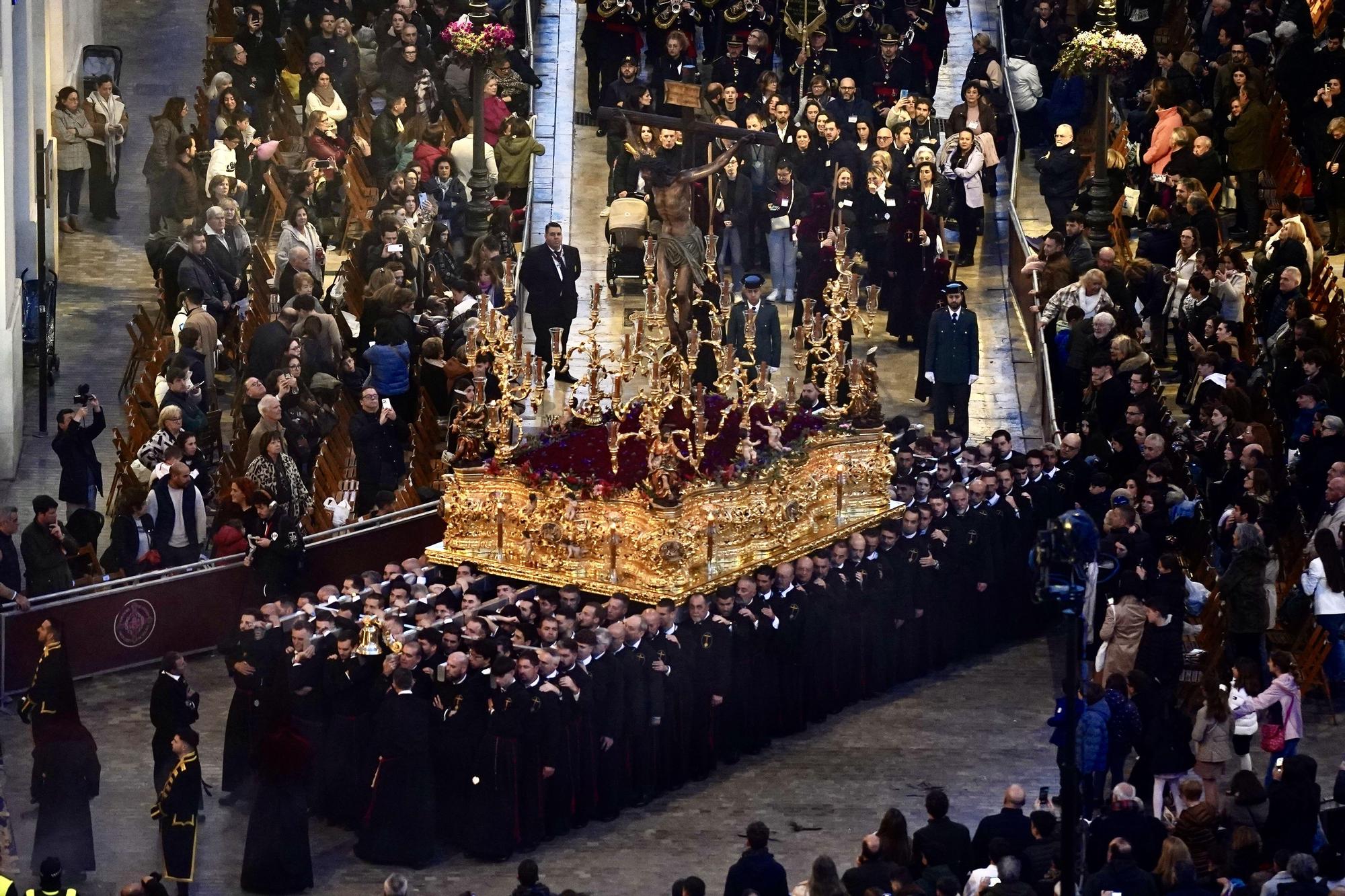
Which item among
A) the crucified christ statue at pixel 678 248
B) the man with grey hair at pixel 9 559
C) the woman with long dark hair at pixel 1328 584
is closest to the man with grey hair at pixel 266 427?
the man with grey hair at pixel 9 559

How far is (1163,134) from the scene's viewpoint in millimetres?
32156

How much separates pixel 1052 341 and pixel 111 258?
1080 cm

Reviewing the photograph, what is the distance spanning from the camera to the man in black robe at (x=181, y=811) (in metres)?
20.5

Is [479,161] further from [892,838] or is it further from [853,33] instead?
[892,838]

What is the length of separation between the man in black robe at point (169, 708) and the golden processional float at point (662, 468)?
12.0 feet

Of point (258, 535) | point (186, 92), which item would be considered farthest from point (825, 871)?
point (186, 92)

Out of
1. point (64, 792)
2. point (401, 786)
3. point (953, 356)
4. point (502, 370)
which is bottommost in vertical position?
point (401, 786)

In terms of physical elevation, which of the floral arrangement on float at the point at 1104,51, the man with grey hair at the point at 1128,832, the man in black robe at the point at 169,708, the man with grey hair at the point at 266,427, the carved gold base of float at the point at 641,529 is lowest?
the man with grey hair at the point at 1128,832

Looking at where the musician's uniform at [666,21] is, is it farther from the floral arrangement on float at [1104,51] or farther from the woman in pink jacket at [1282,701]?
the woman in pink jacket at [1282,701]

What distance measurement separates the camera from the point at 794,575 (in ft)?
79.4

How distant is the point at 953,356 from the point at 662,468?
17.3ft

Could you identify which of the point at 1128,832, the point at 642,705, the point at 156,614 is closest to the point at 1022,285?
the point at 642,705

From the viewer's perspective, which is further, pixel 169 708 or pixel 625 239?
pixel 625 239

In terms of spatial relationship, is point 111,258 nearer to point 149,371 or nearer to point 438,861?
point 149,371
